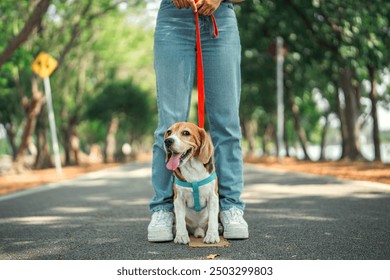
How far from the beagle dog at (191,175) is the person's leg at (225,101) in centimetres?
34

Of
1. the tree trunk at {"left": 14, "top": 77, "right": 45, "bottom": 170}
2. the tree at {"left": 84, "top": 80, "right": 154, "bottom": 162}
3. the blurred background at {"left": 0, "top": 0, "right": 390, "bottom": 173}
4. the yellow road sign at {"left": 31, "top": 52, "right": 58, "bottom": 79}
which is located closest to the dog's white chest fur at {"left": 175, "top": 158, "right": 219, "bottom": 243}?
the blurred background at {"left": 0, "top": 0, "right": 390, "bottom": 173}

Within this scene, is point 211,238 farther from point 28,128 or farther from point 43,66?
point 28,128

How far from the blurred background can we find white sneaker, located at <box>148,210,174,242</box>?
7458mm

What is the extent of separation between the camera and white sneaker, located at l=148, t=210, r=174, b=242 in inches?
149

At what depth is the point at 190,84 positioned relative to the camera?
4176mm

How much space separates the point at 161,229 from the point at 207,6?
5.86ft

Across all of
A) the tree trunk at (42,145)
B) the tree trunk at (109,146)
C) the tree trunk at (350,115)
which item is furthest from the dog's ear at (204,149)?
the tree trunk at (109,146)

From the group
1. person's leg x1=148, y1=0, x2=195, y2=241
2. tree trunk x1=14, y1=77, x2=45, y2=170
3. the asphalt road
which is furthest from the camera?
tree trunk x1=14, y1=77, x2=45, y2=170

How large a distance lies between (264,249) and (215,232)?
0.41 meters

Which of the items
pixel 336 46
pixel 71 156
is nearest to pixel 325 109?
pixel 71 156

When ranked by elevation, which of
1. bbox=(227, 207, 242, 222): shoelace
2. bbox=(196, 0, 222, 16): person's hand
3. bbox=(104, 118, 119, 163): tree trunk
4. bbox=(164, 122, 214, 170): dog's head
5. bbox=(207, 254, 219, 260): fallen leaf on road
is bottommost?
bbox=(104, 118, 119, 163): tree trunk

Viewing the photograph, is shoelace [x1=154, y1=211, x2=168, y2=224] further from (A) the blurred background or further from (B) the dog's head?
(A) the blurred background

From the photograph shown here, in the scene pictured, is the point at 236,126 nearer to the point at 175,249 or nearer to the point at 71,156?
the point at 175,249

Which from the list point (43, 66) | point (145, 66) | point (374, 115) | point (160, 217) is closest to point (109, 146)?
point (145, 66)
